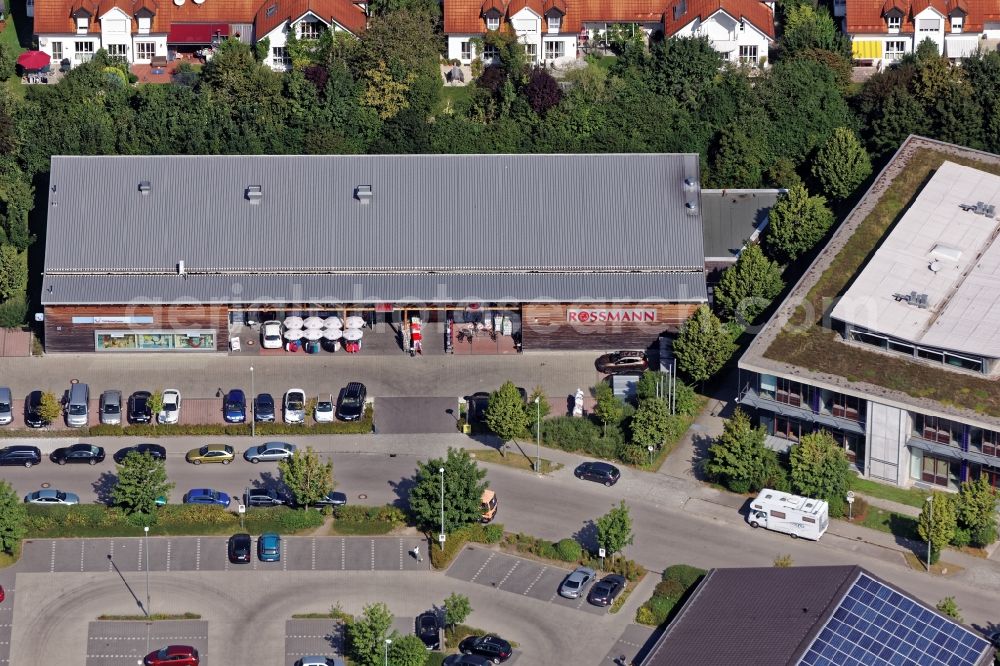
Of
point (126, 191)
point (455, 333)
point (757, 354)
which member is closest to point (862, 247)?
point (757, 354)

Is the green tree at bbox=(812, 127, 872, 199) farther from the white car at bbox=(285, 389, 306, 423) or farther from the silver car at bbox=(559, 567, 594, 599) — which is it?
the silver car at bbox=(559, 567, 594, 599)

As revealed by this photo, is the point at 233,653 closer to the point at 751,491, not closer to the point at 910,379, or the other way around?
the point at 751,491

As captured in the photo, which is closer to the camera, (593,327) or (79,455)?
(79,455)

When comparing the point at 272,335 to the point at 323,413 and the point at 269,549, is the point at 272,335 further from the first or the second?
the point at 269,549

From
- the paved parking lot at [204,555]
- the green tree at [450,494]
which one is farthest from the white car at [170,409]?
the green tree at [450,494]

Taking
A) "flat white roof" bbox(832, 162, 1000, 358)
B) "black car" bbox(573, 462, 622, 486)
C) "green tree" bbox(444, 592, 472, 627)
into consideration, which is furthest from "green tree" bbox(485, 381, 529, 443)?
"flat white roof" bbox(832, 162, 1000, 358)

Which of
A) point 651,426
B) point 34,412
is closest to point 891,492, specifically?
point 651,426
